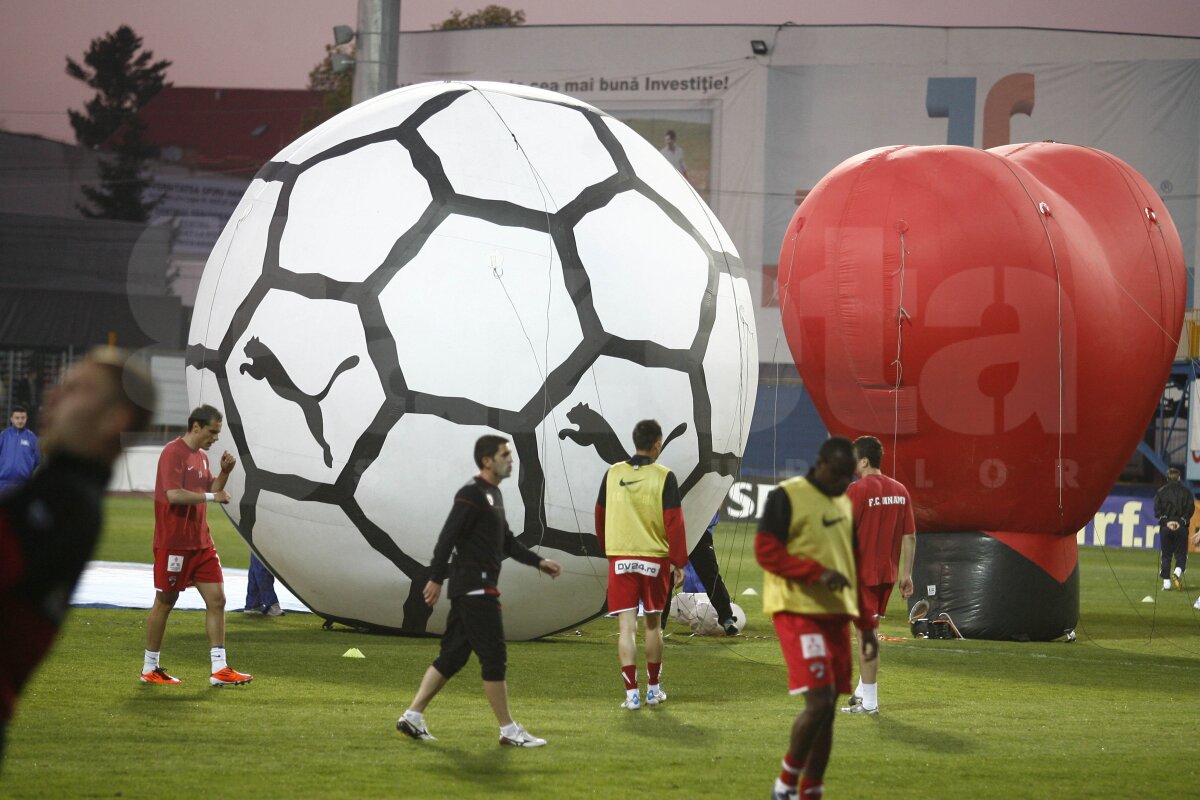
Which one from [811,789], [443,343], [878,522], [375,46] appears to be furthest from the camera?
[375,46]

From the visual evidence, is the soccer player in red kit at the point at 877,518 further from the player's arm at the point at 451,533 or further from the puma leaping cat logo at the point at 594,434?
the player's arm at the point at 451,533

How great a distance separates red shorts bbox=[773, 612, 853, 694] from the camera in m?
6.25

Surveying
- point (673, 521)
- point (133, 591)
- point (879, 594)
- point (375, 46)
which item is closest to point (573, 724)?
point (673, 521)

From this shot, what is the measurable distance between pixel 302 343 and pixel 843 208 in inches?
239

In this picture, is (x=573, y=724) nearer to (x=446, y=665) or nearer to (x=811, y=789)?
(x=446, y=665)

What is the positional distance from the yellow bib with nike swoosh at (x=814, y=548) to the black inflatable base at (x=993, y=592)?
7.60 metres

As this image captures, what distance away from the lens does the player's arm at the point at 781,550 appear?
20.7 feet

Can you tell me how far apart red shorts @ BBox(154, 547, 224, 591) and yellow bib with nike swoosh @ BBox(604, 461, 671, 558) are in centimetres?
265

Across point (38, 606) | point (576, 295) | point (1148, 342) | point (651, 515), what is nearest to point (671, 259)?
point (576, 295)

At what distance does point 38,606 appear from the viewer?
11.7 ft

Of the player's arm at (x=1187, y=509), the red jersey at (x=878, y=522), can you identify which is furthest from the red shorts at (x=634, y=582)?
the player's arm at (x=1187, y=509)

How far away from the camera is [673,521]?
9.03m

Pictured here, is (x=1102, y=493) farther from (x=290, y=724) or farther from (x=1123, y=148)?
(x=1123, y=148)

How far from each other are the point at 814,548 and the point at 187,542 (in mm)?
4774
